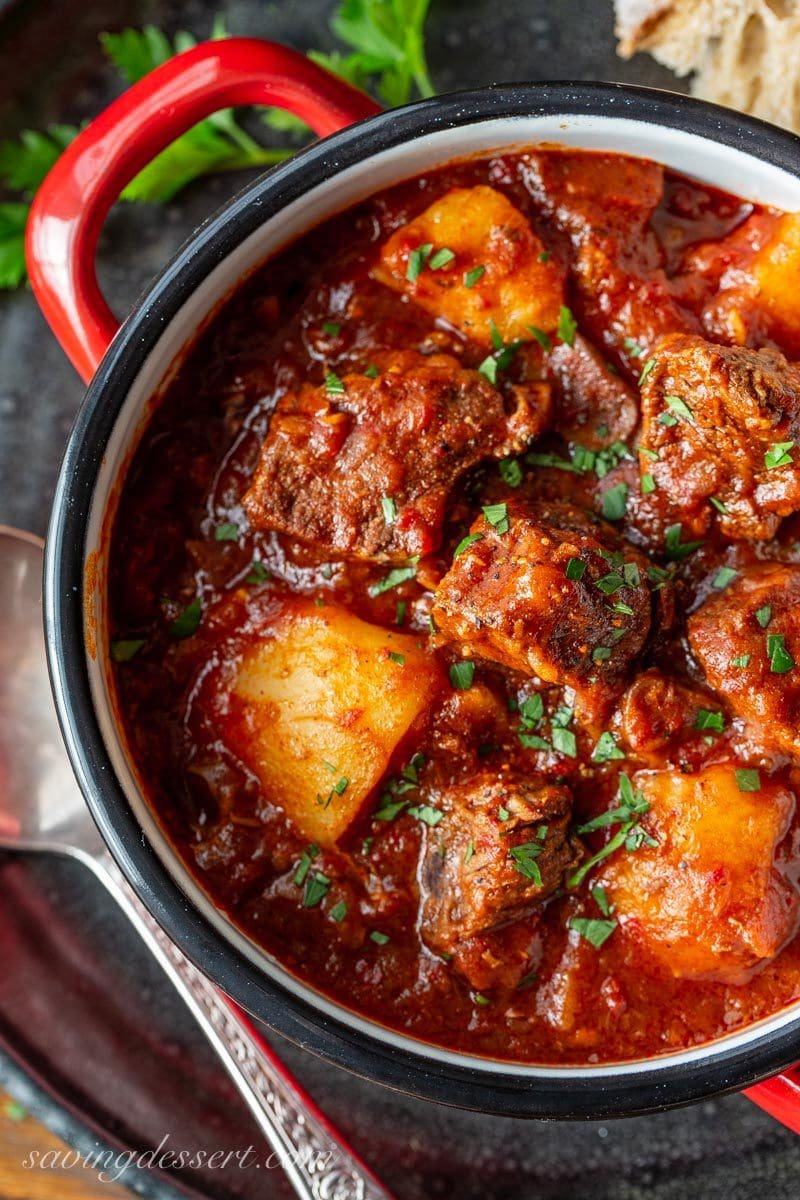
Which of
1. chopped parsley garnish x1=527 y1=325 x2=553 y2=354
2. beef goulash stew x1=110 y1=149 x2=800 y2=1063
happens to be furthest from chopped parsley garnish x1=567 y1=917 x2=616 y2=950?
chopped parsley garnish x1=527 y1=325 x2=553 y2=354

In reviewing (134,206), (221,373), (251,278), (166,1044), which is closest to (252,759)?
(221,373)

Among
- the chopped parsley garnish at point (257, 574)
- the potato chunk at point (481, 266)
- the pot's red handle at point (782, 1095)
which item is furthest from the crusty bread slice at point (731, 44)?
the pot's red handle at point (782, 1095)

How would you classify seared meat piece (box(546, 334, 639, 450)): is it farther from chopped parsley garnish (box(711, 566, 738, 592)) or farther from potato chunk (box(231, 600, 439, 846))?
potato chunk (box(231, 600, 439, 846))

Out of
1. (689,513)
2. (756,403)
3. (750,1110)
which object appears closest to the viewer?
(756,403)

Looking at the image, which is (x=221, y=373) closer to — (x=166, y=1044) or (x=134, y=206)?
(x=134, y=206)

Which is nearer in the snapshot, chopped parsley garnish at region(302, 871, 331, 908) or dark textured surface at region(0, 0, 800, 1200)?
chopped parsley garnish at region(302, 871, 331, 908)
